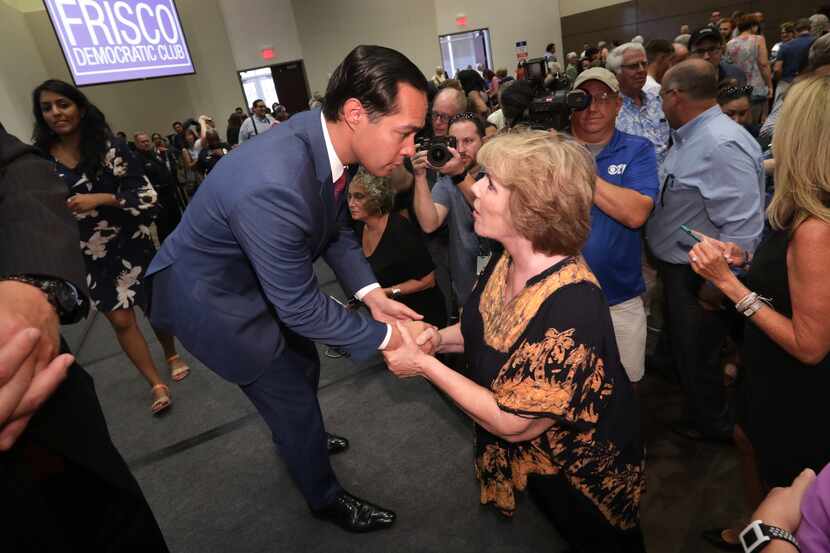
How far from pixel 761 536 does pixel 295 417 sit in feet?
4.34

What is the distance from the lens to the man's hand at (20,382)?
521mm

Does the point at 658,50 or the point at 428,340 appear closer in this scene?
the point at 428,340

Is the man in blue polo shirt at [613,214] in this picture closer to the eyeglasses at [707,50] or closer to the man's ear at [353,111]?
the man's ear at [353,111]

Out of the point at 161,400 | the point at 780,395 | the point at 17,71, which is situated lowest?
the point at 161,400

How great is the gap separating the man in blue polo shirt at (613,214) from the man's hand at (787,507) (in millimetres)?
1085

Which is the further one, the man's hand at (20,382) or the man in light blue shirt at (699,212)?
the man in light blue shirt at (699,212)

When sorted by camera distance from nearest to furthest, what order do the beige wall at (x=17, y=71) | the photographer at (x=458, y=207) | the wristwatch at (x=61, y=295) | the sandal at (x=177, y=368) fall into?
the wristwatch at (x=61, y=295) < the photographer at (x=458, y=207) < the sandal at (x=177, y=368) < the beige wall at (x=17, y=71)

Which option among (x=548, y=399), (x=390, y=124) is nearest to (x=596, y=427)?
(x=548, y=399)

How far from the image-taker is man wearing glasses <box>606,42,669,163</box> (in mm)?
2900

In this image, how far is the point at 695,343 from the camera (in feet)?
6.83

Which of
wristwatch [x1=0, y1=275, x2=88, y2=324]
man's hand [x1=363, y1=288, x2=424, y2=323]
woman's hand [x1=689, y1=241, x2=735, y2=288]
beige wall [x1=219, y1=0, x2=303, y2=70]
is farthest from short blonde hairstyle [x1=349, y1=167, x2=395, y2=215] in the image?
beige wall [x1=219, y1=0, x2=303, y2=70]

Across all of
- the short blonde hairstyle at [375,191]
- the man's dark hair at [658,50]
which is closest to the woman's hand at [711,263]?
the short blonde hairstyle at [375,191]

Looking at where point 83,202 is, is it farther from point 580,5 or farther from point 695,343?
point 580,5

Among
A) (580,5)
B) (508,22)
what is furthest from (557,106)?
(580,5)
